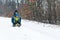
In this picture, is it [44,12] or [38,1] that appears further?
[38,1]

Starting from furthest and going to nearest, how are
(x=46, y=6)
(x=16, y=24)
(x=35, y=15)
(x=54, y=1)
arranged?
(x=35, y=15)
(x=46, y=6)
(x=54, y=1)
(x=16, y=24)

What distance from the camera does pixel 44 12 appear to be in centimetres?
2552

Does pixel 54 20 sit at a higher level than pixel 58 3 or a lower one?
lower

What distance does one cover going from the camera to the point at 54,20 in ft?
74.4

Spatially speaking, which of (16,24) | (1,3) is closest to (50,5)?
(16,24)

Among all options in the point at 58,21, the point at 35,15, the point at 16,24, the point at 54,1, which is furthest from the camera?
the point at 35,15

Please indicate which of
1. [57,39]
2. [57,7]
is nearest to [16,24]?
[57,39]

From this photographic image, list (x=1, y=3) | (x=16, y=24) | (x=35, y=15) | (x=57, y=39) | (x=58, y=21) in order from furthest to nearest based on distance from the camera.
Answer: (x=1, y=3)
(x=35, y=15)
(x=58, y=21)
(x=16, y=24)
(x=57, y=39)

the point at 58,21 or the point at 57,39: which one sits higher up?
the point at 57,39

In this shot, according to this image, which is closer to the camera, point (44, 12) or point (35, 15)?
point (44, 12)

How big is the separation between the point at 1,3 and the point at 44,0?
4337 cm

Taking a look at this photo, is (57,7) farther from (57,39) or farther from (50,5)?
(57,39)

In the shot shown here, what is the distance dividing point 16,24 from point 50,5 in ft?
29.4

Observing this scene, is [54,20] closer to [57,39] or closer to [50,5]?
[50,5]
